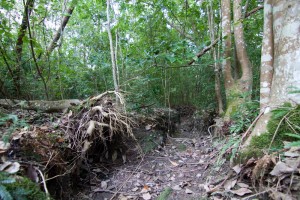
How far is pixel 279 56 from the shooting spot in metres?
1.89

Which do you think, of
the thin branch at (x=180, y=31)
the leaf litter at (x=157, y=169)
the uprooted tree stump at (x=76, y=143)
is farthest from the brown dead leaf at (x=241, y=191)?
the thin branch at (x=180, y=31)

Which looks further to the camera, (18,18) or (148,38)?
(148,38)

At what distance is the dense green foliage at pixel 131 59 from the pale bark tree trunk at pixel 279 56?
1.34 m

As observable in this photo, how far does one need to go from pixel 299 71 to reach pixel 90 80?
4.29 meters

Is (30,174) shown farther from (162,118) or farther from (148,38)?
(148,38)

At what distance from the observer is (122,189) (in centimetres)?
214

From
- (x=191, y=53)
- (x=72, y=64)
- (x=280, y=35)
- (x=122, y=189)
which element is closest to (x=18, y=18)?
(x=72, y=64)

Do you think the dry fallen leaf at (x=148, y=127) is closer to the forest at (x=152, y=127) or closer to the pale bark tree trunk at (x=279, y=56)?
the forest at (x=152, y=127)

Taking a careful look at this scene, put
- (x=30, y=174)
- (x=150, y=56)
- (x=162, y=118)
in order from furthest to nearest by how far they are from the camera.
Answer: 1. (x=162, y=118)
2. (x=150, y=56)
3. (x=30, y=174)

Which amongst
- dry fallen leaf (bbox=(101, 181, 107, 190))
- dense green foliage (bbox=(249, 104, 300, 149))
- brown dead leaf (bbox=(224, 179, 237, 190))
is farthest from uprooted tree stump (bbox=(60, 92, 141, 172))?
dense green foliage (bbox=(249, 104, 300, 149))

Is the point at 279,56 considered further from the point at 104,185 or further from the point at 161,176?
the point at 104,185

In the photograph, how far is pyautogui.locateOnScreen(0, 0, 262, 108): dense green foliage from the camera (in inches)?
147

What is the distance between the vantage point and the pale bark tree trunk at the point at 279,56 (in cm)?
175

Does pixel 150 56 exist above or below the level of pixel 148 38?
below
